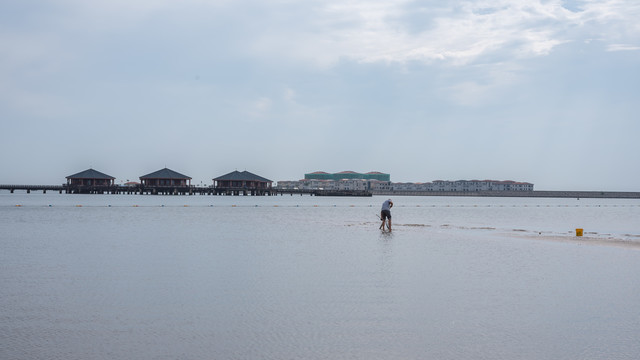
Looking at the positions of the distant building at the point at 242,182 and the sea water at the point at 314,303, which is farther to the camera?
the distant building at the point at 242,182

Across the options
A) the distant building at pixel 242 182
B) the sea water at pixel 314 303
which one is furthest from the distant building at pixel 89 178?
the sea water at pixel 314 303

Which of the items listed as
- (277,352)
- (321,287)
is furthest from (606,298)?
(277,352)

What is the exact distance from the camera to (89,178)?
5212 inches

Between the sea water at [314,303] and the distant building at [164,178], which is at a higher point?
the distant building at [164,178]

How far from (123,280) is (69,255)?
5692 millimetres

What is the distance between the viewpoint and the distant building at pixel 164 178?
424 feet

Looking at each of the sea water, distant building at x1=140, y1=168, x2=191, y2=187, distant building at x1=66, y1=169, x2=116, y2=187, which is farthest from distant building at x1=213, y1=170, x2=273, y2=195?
the sea water

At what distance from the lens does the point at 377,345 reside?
791cm

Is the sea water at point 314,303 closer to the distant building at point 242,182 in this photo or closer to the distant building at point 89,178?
the distant building at point 242,182

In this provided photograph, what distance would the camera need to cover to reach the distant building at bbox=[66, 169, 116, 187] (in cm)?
13200

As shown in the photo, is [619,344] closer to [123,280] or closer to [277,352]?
[277,352]

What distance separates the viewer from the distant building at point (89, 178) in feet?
433

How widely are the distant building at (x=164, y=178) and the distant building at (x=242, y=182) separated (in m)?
7.67

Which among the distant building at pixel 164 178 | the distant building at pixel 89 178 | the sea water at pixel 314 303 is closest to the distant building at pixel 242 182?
the distant building at pixel 164 178
